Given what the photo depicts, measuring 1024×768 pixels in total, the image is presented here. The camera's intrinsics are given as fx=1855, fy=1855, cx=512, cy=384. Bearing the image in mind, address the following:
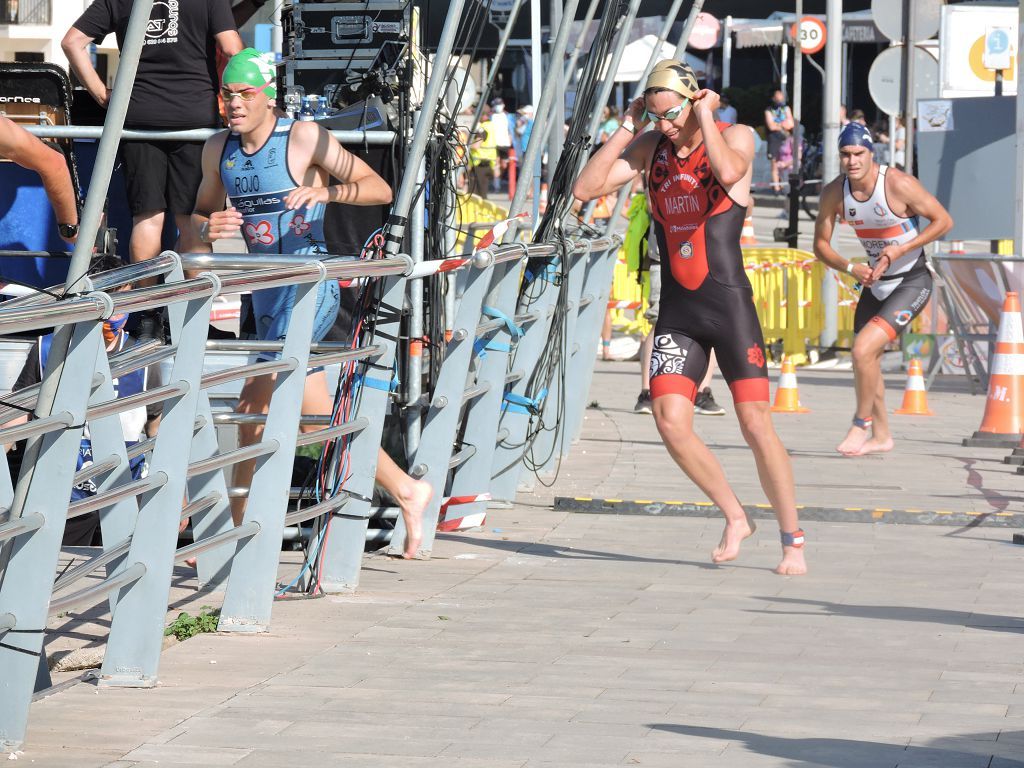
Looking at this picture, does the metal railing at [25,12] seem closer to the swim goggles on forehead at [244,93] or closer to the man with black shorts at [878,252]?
the man with black shorts at [878,252]

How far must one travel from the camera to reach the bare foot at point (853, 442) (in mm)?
11047

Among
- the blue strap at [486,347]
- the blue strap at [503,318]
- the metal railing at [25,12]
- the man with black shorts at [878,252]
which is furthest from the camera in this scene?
the metal railing at [25,12]

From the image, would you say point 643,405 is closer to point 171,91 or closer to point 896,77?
point 171,91

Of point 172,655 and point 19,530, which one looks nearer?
point 19,530

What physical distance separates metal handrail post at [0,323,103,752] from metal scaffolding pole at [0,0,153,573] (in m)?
0.01

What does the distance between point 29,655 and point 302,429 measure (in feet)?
10.5

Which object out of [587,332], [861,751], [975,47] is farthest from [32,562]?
[975,47]

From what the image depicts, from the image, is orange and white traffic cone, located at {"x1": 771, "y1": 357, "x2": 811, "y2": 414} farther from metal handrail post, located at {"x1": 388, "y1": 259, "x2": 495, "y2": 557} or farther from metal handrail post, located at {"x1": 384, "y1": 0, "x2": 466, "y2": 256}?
metal handrail post, located at {"x1": 384, "y1": 0, "x2": 466, "y2": 256}

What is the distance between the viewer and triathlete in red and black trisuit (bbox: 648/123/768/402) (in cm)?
727

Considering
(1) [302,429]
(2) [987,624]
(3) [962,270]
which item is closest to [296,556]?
(1) [302,429]

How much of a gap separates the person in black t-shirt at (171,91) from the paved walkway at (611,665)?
230 centimetres

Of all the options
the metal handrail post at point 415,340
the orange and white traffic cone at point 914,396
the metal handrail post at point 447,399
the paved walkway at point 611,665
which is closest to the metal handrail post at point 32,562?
the paved walkway at point 611,665

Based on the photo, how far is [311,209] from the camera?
23.5 feet

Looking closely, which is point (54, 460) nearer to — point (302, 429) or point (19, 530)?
point (19, 530)
